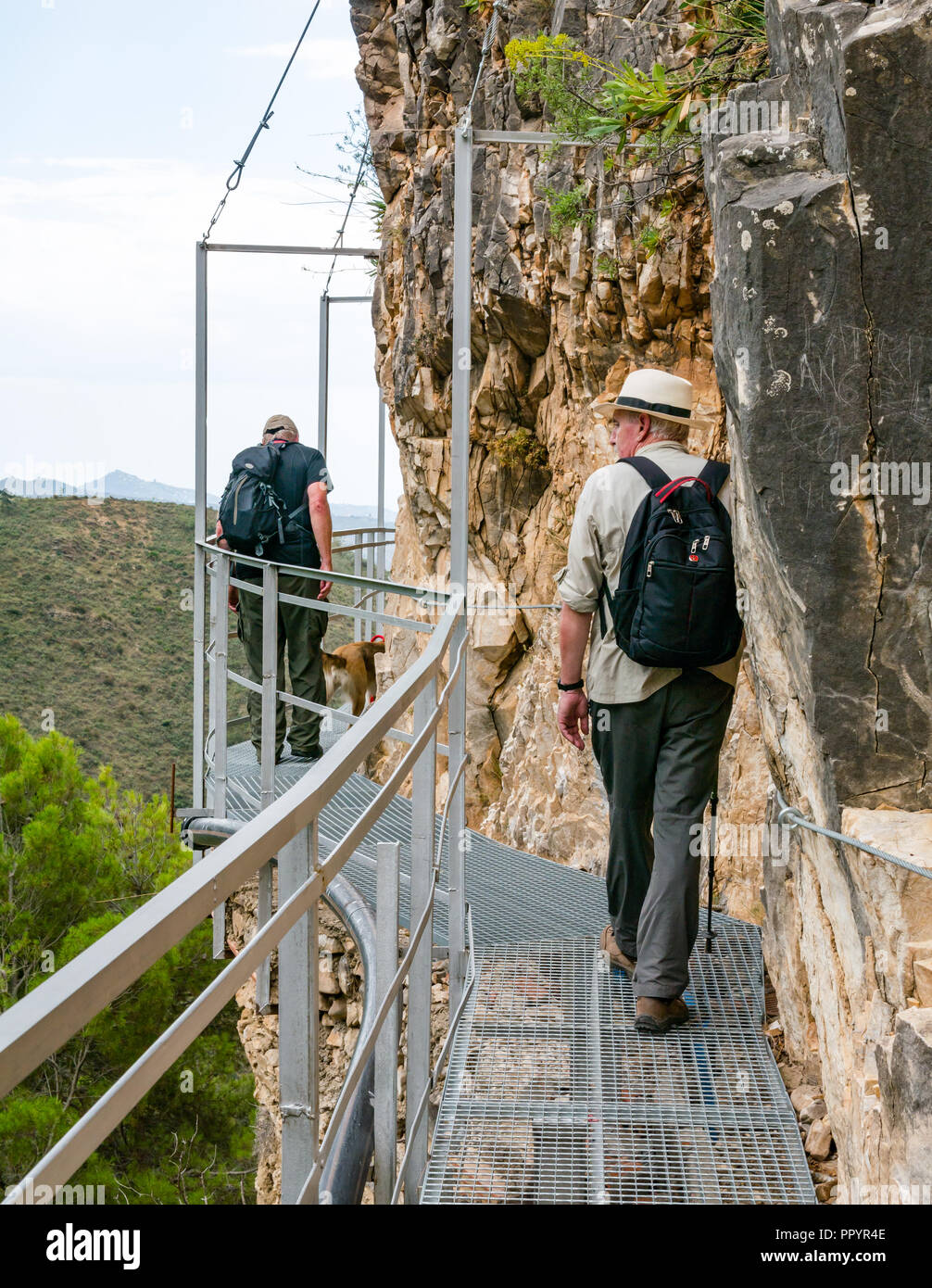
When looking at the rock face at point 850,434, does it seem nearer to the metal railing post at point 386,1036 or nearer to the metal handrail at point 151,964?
the metal railing post at point 386,1036

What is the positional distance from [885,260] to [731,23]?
3.75m

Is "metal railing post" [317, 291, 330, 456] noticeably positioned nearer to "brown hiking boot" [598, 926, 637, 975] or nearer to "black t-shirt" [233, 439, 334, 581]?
"black t-shirt" [233, 439, 334, 581]

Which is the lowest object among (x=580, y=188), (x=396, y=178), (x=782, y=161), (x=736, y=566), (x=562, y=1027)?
(x=562, y=1027)

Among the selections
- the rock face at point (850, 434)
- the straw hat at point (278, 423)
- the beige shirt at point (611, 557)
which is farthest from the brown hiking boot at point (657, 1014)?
the straw hat at point (278, 423)

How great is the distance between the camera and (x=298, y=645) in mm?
6453

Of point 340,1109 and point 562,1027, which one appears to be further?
point 562,1027

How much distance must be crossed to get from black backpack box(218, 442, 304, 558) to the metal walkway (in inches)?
106

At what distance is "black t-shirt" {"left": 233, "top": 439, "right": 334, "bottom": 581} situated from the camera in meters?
6.38

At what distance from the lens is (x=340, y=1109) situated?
1716mm

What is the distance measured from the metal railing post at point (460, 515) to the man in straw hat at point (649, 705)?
1.42 feet

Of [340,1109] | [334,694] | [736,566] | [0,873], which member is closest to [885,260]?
[736,566]

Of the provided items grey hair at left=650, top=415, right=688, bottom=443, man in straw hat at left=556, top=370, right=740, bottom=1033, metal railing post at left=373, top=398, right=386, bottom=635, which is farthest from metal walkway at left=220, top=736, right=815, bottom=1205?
metal railing post at left=373, top=398, right=386, bottom=635

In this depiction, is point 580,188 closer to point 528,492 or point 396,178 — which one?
point 528,492

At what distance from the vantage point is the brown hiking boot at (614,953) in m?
3.88
